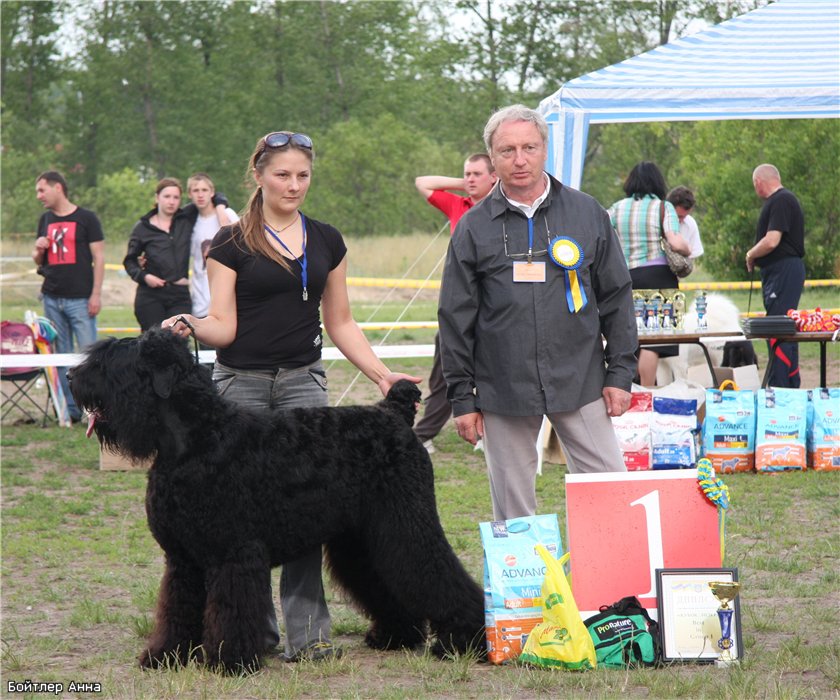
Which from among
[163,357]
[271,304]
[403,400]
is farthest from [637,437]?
A: [163,357]

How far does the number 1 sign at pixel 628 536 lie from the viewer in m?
3.80

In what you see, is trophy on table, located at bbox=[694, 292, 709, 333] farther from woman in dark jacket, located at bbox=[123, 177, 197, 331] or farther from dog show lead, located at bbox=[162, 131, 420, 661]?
dog show lead, located at bbox=[162, 131, 420, 661]

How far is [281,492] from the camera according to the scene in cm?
356

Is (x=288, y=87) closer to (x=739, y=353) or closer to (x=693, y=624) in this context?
(x=739, y=353)

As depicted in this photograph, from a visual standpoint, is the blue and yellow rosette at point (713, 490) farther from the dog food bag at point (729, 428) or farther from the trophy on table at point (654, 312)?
the trophy on table at point (654, 312)

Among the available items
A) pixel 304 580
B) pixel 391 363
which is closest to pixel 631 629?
pixel 304 580

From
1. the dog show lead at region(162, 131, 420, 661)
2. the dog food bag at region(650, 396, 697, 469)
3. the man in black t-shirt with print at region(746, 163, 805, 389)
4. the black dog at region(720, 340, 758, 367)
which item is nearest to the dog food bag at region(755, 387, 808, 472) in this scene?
the dog food bag at region(650, 396, 697, 469)

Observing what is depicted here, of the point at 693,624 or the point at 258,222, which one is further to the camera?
the point at 258,222

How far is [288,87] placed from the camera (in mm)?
31453

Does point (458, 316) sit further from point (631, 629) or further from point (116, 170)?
point (116, 170)

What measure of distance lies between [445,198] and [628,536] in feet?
13.2

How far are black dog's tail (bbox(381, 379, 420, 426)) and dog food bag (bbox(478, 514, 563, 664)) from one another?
1.67ft

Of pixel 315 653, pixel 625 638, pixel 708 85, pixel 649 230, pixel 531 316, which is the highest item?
pixel 708 85

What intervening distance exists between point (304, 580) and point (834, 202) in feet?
55.4
